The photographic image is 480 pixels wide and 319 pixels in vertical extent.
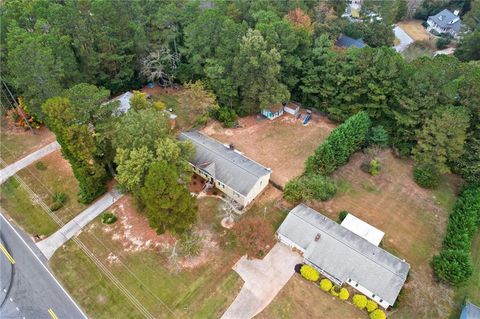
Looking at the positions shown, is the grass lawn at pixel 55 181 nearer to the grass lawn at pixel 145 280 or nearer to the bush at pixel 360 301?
the grass lawn at pixel 145 280

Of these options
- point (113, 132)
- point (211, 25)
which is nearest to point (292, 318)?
point (113, 132)

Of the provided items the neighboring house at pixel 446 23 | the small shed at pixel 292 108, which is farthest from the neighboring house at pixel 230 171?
the neighboring house at pixel 446 23

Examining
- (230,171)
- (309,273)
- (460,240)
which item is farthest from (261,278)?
(460,240)

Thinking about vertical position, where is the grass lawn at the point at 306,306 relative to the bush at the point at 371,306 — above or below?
below

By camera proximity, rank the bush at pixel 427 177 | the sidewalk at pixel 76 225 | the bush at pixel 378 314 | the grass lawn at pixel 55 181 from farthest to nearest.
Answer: the bush at pixel 427 177, the grass lawn at pixel 55 181, the sidewalk at pixel 76 225, the bush at pixel 378 314

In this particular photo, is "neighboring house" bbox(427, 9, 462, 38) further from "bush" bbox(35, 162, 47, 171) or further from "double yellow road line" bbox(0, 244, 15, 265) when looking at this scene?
"double yellow road line" bbox(0, 244, 15, 265)

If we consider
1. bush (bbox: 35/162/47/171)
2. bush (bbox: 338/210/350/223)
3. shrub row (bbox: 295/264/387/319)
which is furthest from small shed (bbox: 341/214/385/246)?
bush (bbox: 35/162/47/171)
